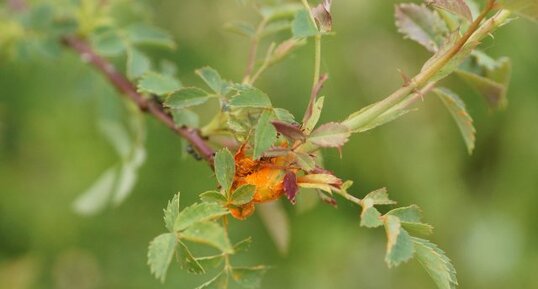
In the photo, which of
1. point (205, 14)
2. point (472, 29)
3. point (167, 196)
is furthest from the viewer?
point (205, 14)

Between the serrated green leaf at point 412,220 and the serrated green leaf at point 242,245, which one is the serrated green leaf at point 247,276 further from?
the serrated green leaf at point 412,220

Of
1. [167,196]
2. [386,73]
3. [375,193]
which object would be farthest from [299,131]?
[386,73]

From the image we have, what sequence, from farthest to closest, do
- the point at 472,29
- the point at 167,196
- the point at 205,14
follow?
1. the point at 205,14
2. the point at 167,196
3. the point at 472,29

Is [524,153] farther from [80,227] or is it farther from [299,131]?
[299,131]

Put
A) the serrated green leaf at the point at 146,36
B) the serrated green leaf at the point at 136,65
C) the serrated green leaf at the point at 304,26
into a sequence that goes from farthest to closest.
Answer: the serrated green leaf at the point at 146,36 < the serrated green leaf at the point at 136,65 < the serrated green leaf at the point at 304,26

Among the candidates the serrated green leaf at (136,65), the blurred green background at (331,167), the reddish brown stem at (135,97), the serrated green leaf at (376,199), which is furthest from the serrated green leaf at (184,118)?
the blurred green background at (331,167)

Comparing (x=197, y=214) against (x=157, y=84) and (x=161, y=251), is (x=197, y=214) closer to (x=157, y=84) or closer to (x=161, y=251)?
(x=161, y=251)

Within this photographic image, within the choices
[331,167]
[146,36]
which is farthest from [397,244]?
[331,167]
